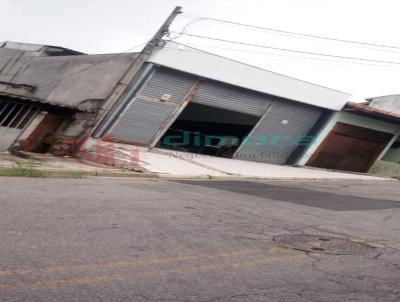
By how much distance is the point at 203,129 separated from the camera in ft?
102

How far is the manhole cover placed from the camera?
21.8ft

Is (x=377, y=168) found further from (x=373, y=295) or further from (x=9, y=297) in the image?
(x=9, y=297)

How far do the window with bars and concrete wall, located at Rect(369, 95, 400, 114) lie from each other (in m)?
30.5

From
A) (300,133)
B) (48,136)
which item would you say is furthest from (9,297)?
(300,133)

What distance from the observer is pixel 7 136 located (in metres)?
19.0

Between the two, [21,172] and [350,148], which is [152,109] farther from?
[350,148]

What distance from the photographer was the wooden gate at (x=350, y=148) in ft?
92.9

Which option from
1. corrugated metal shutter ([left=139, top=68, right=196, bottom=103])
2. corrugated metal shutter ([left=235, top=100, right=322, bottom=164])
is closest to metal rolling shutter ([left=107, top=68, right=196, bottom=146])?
corrugated metal shutter ([left=139, top=68, right=196, bottom=103])

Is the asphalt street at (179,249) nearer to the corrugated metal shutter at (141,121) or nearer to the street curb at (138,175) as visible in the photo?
the street curb at (138,175)

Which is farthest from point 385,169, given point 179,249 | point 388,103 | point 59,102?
point 179,249

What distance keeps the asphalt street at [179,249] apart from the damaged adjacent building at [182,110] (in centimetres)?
928

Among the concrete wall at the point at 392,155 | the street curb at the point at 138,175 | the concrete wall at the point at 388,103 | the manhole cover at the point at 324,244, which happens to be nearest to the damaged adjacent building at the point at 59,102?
the street curb at the point at 138,175

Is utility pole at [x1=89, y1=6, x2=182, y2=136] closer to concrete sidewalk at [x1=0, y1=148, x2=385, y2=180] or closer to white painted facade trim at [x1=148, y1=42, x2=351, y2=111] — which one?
white painted facade trim at [x1=148, y1=42, x2=351, y2=111]

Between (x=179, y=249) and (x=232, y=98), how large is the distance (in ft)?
58.3
